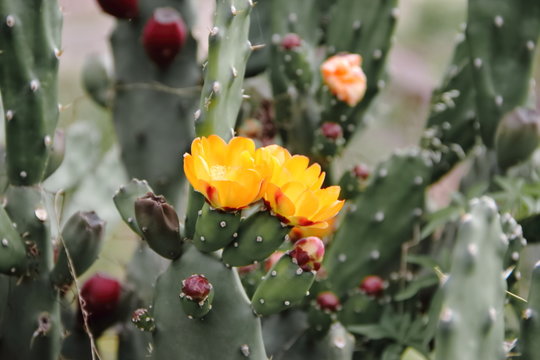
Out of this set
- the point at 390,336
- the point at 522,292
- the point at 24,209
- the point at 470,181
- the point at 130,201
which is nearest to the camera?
the point at 130,201

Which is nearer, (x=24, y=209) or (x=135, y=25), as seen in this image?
(x=24, y=209)

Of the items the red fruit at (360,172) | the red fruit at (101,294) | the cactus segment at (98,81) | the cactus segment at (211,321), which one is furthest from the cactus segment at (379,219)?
the cactus segment at (98,81)

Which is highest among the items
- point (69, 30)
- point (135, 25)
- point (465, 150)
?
point (135, 25)

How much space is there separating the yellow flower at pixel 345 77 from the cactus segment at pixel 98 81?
64 cm

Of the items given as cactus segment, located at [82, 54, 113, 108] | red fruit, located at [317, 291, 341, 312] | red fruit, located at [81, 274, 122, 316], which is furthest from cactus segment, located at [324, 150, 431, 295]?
cactus segment, located at [82, 54, 113, 108]

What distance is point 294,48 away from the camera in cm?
168

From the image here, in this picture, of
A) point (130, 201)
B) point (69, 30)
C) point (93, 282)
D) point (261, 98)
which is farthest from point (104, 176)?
point (69, 30)

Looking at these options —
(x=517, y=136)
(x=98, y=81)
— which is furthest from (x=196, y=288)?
(x=98, y=81)

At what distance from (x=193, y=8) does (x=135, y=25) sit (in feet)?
0.47

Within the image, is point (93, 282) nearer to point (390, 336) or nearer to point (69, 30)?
point (390, 336)

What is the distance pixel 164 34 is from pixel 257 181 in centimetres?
84

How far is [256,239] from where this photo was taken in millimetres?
1094

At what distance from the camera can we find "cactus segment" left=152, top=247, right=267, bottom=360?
3.74 feet

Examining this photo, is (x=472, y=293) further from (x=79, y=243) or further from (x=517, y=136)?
(x=517, y=136)
